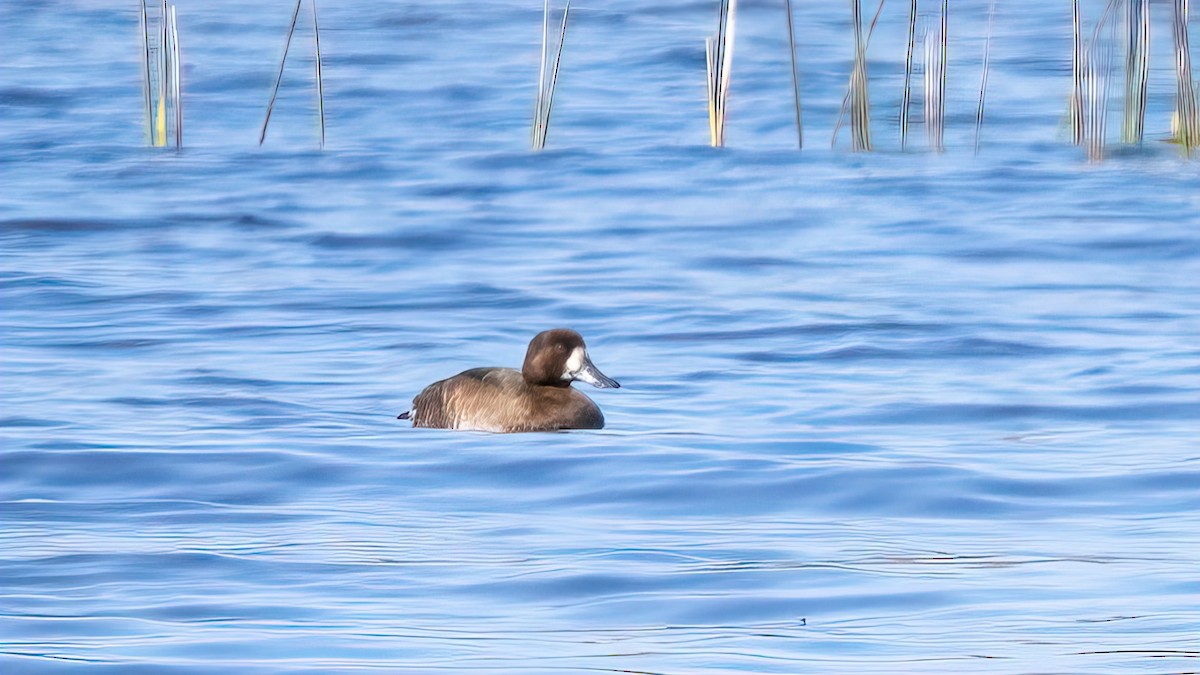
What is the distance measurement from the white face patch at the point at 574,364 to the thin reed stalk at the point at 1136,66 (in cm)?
505

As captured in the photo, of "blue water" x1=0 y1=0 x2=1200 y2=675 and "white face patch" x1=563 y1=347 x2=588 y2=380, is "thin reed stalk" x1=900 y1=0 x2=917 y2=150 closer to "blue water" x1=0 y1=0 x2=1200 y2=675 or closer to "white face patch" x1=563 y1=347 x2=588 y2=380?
"blue water" x1=0 y1=0 x2=1200 y2=675

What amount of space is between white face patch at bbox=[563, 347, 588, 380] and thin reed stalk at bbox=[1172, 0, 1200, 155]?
5072mm

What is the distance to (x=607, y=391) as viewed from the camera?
362 inches

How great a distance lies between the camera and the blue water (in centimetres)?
505

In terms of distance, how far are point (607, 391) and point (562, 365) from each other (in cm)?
61


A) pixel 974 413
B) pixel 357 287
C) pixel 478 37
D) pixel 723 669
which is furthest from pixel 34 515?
pixel 478 37

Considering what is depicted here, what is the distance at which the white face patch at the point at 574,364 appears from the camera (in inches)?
A: 339

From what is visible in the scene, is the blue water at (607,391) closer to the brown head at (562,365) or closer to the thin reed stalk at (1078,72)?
the brown head at (562,365)

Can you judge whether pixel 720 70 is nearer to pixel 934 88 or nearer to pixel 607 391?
pixel 934 88

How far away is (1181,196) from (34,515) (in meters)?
9.90

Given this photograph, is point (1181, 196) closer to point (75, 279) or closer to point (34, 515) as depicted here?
point (75, 279)

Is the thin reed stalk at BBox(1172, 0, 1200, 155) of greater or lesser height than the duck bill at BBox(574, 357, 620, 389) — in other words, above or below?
above

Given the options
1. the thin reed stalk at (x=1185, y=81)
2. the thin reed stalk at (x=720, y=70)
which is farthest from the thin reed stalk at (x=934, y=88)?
the thin reed stalk at (x=1185, y=81)

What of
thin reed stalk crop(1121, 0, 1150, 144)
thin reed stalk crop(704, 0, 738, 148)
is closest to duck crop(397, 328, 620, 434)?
thin reed stalk crop(704, 0, 738, 148)
